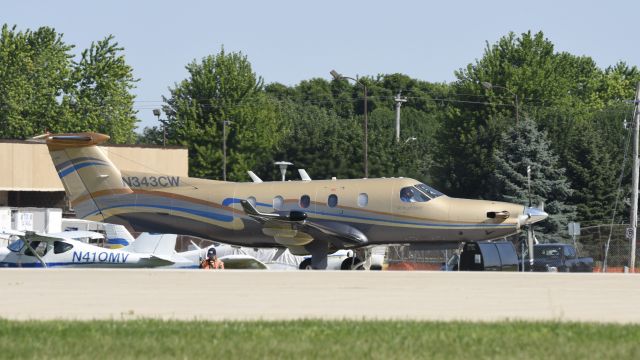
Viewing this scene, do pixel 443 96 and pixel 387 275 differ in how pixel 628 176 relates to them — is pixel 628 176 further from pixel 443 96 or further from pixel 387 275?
pixel 443 96

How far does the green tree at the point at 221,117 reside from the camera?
319 feet

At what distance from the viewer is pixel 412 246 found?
3644 cm

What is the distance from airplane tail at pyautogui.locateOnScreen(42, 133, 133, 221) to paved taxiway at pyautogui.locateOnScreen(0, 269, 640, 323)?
12868 mm

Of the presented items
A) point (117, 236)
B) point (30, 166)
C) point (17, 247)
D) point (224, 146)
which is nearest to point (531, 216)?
point (17, 247)

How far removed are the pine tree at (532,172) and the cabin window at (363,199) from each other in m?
37.1

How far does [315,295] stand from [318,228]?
1389cm

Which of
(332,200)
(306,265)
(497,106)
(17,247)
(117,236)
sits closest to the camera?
(332,200)

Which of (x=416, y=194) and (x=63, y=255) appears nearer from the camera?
(x=416, y=194)

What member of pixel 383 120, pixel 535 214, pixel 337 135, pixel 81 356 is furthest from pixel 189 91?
pixel 81 356

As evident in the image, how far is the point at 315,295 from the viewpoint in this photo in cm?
2181

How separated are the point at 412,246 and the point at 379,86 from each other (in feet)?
447

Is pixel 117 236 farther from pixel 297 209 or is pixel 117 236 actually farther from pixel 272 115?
pixel 272 115

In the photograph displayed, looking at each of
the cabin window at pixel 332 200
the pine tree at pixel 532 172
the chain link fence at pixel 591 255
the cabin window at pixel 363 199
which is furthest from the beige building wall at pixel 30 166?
the cabin window at pixel 363 199

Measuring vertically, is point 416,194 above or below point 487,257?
above
